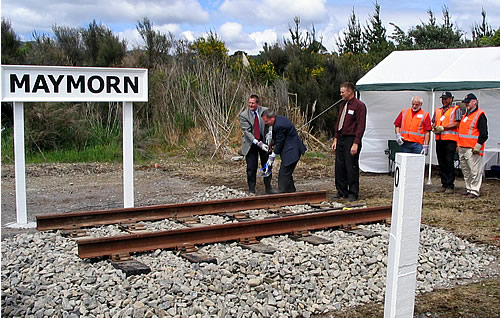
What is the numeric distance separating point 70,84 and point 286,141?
12.9 ft

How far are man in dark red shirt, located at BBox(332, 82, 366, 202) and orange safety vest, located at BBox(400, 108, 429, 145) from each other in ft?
5.15

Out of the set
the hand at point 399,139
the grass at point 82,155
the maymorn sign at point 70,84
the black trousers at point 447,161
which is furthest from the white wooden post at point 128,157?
the grass at point 82,155

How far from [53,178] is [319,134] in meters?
9.79

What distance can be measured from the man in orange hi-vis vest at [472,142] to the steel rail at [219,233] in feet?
12.2

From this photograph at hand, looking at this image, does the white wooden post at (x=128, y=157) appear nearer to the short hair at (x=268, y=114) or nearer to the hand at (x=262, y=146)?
the short hair at (x=268, y=114)

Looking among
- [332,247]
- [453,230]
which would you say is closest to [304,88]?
[453,230]

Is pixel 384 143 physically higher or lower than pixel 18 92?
lower

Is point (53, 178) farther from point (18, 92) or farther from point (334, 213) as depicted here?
point (334, 213)

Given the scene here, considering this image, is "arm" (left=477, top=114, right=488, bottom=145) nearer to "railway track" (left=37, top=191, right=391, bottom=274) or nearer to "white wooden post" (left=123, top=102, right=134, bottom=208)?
"railway track" (left=37, top=191, right=391, bottom=274)

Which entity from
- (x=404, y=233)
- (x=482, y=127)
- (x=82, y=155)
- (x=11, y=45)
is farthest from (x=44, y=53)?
(x=404, y=233)

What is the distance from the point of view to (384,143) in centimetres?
1510

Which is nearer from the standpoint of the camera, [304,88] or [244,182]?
[244,182]

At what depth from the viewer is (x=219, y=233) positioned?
697cm

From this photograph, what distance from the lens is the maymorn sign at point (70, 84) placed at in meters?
8.06
